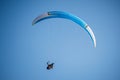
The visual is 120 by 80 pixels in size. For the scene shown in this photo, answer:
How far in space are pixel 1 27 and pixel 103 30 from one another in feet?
11.0

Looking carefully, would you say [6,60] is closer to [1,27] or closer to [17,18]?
[1,27]

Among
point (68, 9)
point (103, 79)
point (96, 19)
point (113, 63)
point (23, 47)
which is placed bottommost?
point (103, 79)

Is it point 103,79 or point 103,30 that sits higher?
point 103,30

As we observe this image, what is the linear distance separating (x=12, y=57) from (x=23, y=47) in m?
0.48

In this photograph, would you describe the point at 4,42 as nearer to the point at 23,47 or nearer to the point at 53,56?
the point at 23,47

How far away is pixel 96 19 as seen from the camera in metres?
5.14

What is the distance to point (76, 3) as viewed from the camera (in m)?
5.17

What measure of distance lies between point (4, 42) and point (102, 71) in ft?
10.9

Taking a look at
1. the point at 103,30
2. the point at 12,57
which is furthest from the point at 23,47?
the point at 103,30

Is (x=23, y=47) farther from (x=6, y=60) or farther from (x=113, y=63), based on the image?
(x=113, y=63)

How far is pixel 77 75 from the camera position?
16.5 feet

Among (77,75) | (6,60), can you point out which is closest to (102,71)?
(77,75)

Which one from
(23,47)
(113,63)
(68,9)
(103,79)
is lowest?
(103,79)

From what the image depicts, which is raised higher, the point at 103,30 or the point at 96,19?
the point at 96,19
